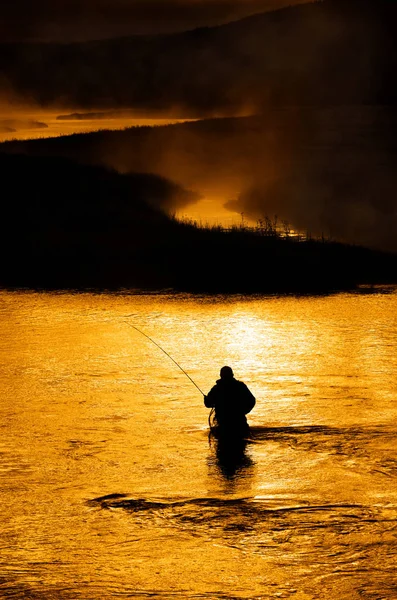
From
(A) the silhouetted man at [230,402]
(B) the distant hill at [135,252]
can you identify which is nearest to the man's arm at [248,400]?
(A) the silhouetted man at [230,402]

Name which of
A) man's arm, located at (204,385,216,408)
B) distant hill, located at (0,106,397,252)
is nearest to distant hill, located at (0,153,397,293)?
distant hill, located at (0,106,397,252)

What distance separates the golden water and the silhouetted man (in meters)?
0.29

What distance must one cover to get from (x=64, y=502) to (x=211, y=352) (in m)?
7.83

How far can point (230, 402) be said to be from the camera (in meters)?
13.2

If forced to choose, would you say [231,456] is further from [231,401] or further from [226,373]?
[226,373]

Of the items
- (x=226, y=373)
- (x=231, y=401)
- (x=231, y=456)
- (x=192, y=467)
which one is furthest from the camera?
(x=226, y=373)

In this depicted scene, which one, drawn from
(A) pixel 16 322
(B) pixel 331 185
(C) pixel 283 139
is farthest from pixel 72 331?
(C) pixel 283 139

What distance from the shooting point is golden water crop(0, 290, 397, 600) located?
30.5 ft

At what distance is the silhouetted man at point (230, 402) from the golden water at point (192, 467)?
29 cm

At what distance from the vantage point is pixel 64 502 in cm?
1118

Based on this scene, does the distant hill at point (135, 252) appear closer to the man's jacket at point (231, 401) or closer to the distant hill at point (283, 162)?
the distant hill at point (283, 162)

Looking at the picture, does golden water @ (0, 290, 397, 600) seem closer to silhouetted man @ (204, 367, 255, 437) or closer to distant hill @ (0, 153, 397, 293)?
silhouetted man @ (204, 367, 255, 437)

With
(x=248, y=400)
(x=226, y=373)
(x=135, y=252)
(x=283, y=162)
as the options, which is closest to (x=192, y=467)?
(x=248, y=400)

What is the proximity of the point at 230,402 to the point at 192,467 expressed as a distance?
1159 millimetres
